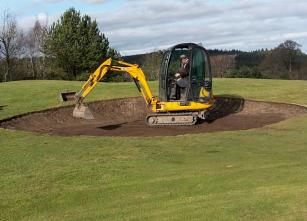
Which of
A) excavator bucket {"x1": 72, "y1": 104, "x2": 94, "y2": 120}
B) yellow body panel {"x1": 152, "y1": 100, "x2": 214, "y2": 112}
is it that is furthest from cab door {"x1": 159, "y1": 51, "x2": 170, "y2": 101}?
excavator bucket {"x1": 72, "y1": 104, "x2": 94, "y2": 120}

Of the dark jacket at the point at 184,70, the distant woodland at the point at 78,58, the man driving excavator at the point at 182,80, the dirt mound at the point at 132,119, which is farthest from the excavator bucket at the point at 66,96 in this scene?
the distant woodland at the point at 78,58

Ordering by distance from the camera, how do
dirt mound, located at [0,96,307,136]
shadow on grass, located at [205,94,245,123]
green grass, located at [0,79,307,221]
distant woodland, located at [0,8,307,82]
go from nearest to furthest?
green grass, located at [0,79,307,221] < dirt mound, located at [0,96,307,136] < shadow on grass, located at [205,94,245,123] < distant woodland, located at [0,8,307,82]

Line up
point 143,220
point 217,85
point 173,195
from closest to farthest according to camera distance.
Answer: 1. point 143,220
2. point 173,195
3. point 217,85

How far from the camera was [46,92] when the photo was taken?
26.4 metres

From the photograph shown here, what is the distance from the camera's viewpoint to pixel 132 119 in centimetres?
2162

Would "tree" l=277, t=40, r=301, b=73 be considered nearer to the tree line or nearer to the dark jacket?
the tree line

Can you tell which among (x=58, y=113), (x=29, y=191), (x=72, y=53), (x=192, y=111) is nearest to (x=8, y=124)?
(x=58, y=113)

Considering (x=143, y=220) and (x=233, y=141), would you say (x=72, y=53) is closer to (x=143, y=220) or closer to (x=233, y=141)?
(x=233, y=141)

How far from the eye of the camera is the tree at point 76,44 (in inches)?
2442

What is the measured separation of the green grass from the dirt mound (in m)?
2.07

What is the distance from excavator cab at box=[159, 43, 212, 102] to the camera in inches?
703

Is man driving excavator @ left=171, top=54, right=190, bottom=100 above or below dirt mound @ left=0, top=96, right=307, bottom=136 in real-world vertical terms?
above

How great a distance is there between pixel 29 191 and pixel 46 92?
1825 centimetres

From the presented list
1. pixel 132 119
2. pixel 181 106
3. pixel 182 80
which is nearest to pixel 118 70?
pixel 182 80
